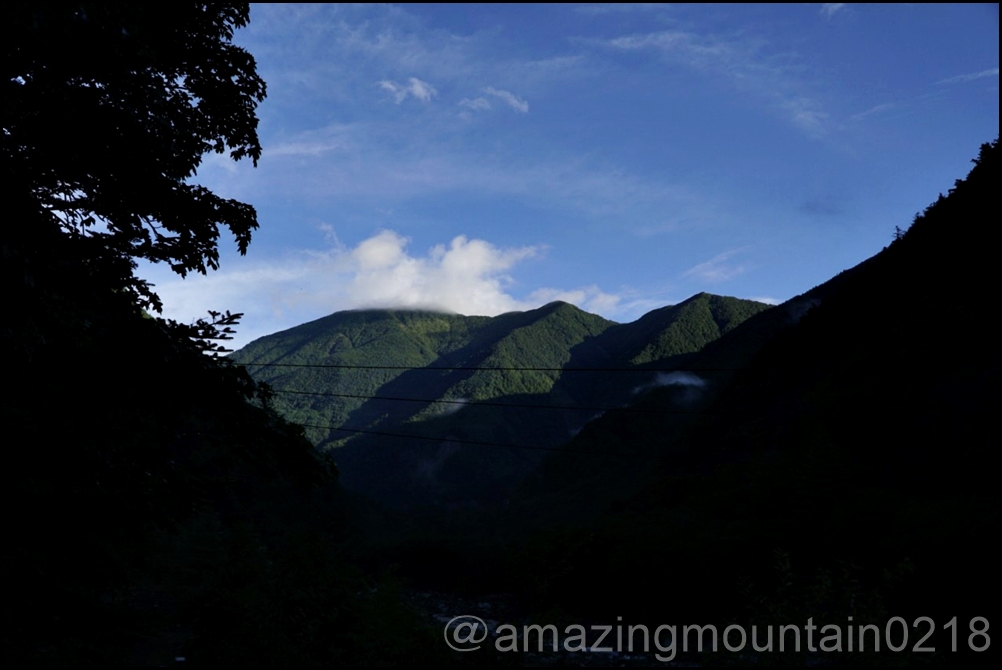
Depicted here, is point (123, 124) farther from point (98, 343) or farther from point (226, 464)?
point (226, 464)

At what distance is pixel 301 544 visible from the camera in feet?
47.9

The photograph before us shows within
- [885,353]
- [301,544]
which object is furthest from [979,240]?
[301,544]

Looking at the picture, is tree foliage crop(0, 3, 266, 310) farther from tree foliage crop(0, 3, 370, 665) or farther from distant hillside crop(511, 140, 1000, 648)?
distant hillside crop(511, 140, 1000, 648)

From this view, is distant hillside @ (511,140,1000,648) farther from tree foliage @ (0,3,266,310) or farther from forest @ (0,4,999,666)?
tree foliage @ (0,3,266,310)

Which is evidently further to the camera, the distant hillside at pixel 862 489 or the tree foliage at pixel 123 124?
the distant hillside at pixel 862 489

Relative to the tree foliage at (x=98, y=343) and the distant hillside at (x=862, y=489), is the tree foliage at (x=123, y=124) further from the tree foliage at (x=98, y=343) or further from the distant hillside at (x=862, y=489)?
the distant hillside at (x=862, y=489)

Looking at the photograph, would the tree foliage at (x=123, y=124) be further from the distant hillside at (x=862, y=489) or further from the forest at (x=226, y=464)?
the distant hillside at (x=862, y=489)

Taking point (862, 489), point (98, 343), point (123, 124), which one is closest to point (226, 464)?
point (98, 343)

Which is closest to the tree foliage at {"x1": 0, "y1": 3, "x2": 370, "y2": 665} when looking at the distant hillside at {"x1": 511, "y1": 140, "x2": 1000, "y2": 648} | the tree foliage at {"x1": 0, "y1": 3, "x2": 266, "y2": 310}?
the tree foliage at {"x1": 0, "y1": 3, "x2": 266, "y2": 310}

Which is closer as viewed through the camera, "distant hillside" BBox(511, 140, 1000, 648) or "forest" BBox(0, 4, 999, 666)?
"forest" BBox(0, 4, 999, 666)

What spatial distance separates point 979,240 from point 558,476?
282ft

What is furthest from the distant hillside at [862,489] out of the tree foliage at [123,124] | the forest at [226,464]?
the tree foliage at [123,124]

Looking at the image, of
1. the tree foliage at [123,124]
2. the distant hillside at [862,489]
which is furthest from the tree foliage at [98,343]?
the distant hillside at [862,489]

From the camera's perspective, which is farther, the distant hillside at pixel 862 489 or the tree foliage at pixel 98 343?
the distant hillside at pixel 862 489
